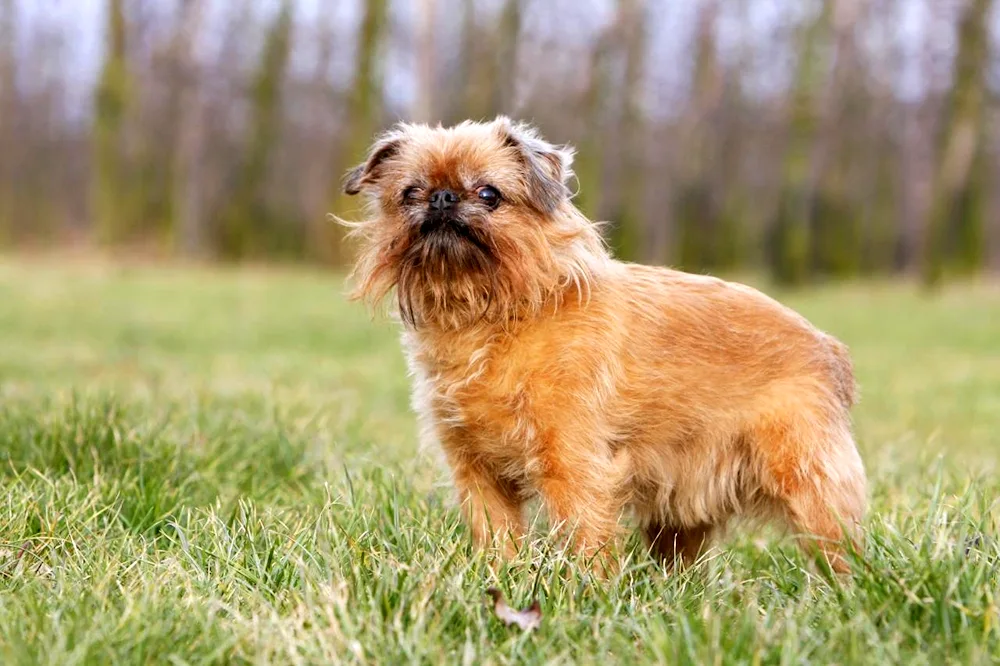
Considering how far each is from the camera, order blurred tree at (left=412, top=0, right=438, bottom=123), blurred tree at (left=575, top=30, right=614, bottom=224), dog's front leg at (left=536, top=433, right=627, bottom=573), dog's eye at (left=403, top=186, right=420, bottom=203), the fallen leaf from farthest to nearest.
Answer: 1. blurred tree at (left=575, top=30, right=614, bottom=224)
2. blurred tree at (left=412, top=0, right=438, bottom=123)
3. dog's eye at (left=403, top=186, right=420, bottom=203)
4. dog's front leg at (left=536, top=433, right=627, bottom=573)
5. the fallen leaf

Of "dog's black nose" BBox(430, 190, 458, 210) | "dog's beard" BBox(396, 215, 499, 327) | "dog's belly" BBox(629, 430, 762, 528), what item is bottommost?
"dog's belly" BBox(629, 430, 762, 528)

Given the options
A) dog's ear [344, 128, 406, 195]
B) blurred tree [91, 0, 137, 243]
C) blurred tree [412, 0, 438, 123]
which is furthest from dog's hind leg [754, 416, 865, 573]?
blurred tree [91, 0, 137, 243]

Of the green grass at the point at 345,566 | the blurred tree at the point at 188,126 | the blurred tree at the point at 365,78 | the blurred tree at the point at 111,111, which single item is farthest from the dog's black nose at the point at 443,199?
the blurred tree at the point at 188,126

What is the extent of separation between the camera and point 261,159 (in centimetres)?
3431

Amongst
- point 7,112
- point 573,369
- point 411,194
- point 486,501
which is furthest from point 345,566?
point 7,112

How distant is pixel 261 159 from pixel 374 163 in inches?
1256

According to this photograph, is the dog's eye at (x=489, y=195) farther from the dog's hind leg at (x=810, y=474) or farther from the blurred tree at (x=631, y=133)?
the blurred tree at (x=631, y=133)

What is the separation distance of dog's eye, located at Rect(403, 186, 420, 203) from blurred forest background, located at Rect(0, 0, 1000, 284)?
16482mm

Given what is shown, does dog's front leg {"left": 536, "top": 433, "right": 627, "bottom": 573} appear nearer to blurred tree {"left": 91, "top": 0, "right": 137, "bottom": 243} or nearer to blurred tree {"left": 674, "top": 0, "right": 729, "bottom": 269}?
blurred tree {"left": 91, "top": 0, "right": 137, "bottom": 243}

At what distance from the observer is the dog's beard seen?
3461 mm

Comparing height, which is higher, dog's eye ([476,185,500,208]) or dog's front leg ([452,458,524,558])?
dog's eye ([476,185,500,208])

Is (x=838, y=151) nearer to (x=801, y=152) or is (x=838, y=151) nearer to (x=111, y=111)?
(x=801, y=152)

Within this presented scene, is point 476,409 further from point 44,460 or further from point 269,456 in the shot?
point 44,460

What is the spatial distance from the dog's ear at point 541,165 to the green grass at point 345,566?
1152 mm
